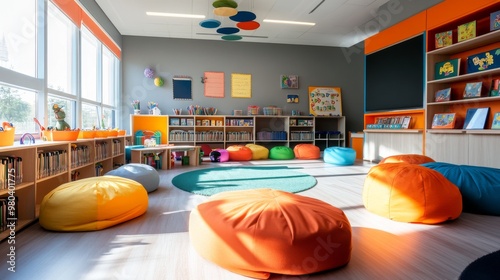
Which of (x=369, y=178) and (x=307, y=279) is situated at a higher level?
(x=369, y=178)

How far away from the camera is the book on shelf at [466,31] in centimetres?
487

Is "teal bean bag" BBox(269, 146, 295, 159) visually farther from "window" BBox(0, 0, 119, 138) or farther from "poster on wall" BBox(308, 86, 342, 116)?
"window" BBox(0, 0, 119, 138)

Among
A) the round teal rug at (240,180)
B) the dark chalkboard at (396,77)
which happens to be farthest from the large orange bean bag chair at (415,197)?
the dark chalkboard at (396,77)

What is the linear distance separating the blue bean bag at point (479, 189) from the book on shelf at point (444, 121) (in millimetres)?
2275

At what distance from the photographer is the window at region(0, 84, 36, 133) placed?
137 inches

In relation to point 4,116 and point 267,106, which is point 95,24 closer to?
point 4,116

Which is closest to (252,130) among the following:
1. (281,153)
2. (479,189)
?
(281,153)

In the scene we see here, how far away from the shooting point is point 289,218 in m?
1.92

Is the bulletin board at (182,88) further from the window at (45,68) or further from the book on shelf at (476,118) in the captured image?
the book on shelf at (476,118)

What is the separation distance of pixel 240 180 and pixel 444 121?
13.0 feet

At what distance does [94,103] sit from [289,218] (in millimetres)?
5779

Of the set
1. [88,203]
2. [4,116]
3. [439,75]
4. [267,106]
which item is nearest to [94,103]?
[4,116]

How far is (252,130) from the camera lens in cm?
933

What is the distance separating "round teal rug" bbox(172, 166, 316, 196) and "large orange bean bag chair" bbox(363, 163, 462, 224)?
1.38 m
